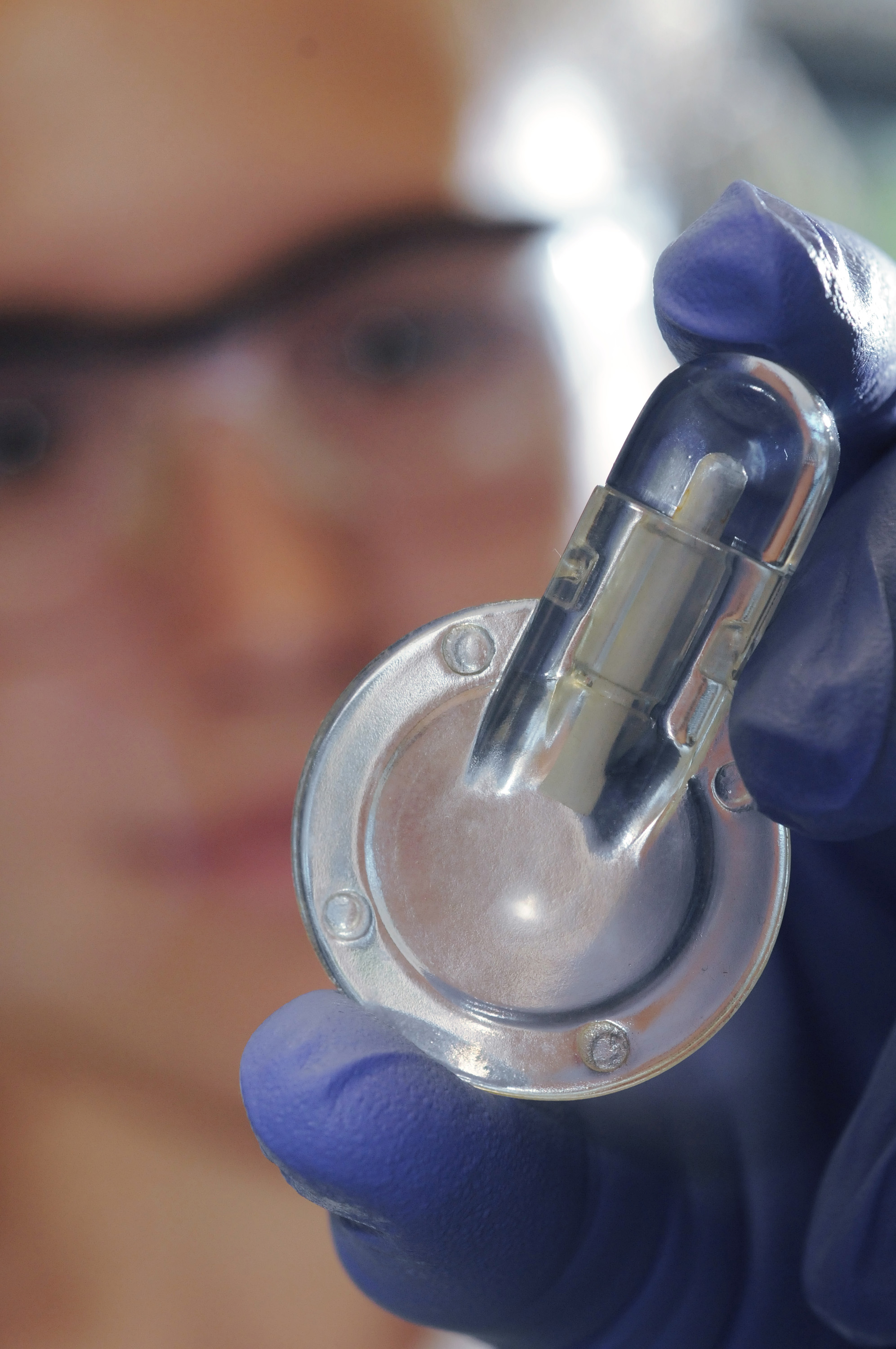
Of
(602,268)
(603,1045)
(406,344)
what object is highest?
(602,268)

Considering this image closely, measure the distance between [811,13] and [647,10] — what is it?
14.3 inches

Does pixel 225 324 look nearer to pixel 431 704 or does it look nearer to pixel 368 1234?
pixel 431 704

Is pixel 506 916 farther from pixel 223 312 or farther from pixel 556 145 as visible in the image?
pixel 556 145

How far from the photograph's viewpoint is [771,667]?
1.20ft

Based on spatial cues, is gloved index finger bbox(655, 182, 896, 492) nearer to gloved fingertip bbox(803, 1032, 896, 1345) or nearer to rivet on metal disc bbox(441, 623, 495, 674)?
rivet on metal disc bbox(441, 623, 495, 674)

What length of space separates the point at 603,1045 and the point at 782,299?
0.28 metres

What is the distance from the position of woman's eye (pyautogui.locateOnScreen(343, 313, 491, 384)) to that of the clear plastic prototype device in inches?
15.0

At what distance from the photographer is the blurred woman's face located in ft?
2.01

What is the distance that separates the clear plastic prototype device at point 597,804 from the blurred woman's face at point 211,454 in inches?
13.0

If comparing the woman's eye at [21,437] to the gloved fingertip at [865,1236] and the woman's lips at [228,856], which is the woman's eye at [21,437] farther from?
the gloved fingertip at [865,1236]

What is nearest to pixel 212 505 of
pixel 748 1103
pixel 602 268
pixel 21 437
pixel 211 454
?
pixel 211 454

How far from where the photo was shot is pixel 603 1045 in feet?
1.16

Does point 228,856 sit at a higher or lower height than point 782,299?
lower

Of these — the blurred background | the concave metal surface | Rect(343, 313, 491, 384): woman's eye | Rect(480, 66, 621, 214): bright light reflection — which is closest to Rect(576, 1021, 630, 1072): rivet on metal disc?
the concave metal surface
